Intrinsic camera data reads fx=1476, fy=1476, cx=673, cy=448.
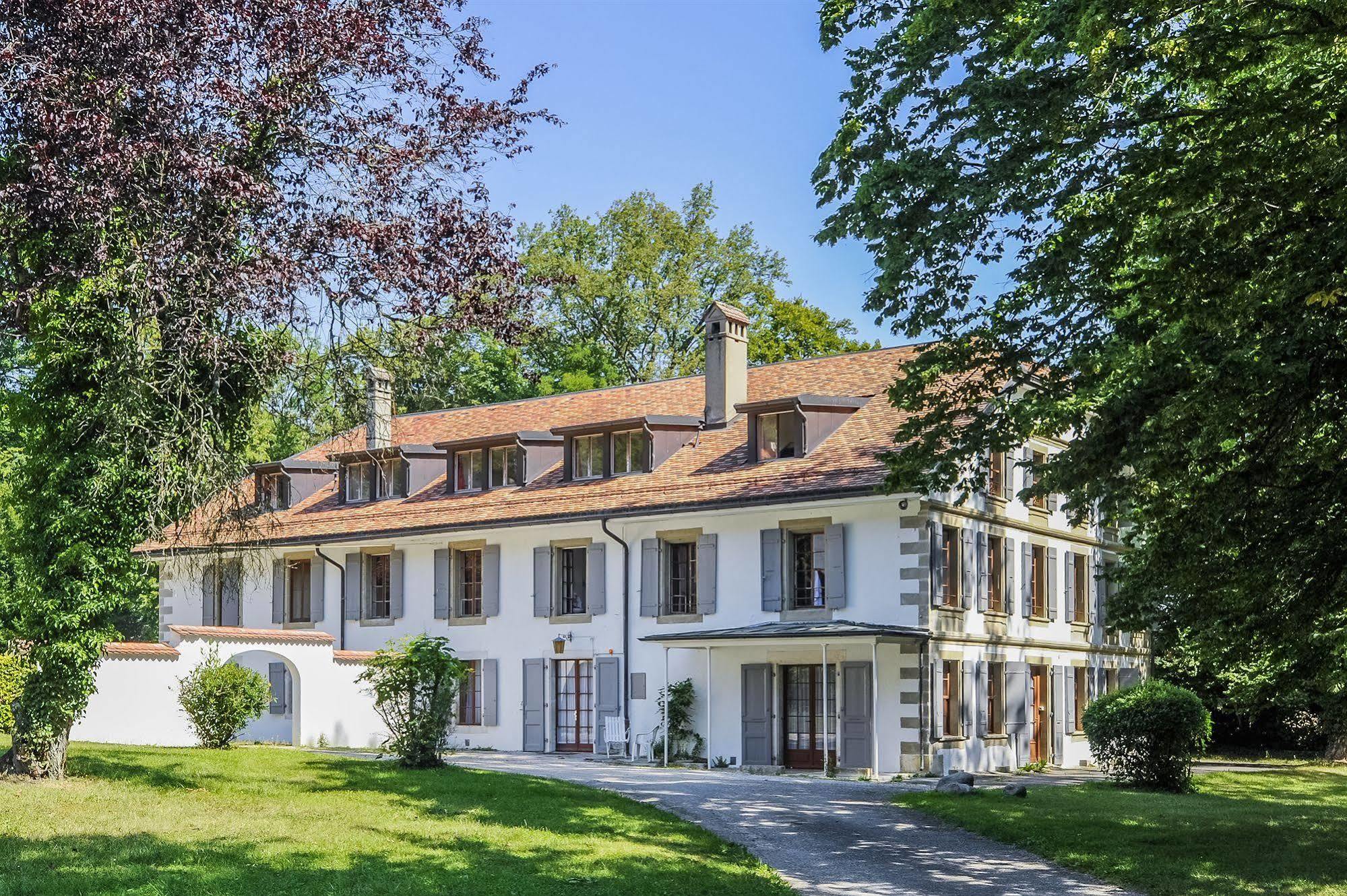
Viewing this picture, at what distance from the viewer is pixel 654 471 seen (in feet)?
96.8

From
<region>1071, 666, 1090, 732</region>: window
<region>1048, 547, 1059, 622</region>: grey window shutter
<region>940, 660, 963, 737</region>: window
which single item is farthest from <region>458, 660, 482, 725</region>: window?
<region>1071, 666, 1090, 732</region>: window

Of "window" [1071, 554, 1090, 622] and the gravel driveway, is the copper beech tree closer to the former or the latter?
the gravel driveway

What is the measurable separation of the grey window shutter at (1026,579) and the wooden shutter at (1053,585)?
948 millimetres

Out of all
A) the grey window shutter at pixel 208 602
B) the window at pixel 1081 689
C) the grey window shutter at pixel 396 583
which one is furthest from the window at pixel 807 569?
the grey window shutter at pixel 208 602

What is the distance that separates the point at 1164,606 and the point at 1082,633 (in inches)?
567

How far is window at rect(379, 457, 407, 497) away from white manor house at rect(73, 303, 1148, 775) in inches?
2.0

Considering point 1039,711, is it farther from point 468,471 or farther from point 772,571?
point 468,471

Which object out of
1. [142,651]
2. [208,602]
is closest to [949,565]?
[142,651]

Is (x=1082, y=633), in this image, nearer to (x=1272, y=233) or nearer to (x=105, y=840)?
(x=1272, y=233)

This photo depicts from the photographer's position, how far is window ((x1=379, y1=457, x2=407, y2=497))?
1326 inches

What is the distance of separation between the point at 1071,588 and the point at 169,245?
22634 millimetres

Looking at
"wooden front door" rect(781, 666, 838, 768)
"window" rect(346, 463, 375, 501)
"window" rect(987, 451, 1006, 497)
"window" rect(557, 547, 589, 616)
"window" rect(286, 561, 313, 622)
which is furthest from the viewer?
"window" rect(346, 463, 375, 501)

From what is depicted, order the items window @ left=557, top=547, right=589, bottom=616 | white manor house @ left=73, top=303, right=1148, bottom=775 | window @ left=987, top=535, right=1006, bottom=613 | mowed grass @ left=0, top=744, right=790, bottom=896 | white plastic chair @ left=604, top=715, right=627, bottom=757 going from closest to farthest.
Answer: mowed grass @ left=0, top=744, right=790, bottom=896 → white manor house @ left=73, top=303, right=1148, bottom=775 → white plastic chair @ left=604, top=715, right=627, bottom=757 → window @ left=987, top=535, right=1006, bottom=613 → window @ left=557, top=547, right=589, bottom=616

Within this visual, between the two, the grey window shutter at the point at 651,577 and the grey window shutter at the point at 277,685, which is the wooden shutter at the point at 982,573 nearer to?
the grey window shutter at the point at 651,577
